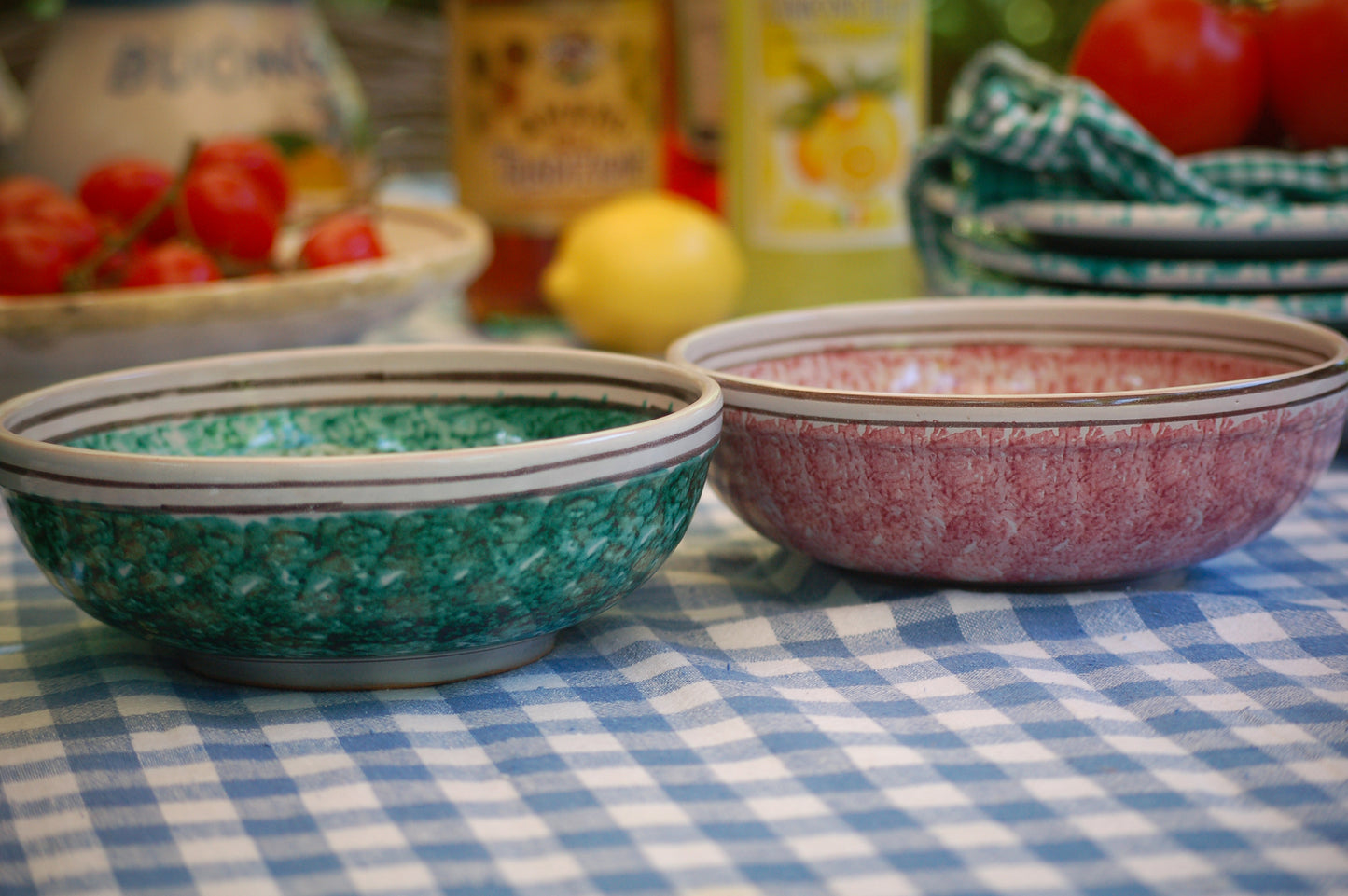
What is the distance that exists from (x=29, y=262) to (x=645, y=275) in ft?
1.28

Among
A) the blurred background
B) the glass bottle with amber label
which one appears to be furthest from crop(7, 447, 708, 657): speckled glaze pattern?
the blurred background

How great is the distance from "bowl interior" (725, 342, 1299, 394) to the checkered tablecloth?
0.34 feet

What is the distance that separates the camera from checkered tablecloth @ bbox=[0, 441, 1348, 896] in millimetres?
336

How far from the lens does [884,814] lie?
14.0 inches

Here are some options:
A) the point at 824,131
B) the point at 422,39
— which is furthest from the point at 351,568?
the point at 422,39

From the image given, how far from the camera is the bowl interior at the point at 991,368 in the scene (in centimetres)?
58

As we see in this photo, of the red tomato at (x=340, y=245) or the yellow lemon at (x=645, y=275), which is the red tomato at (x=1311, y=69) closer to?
the yellow lemon at (x=645, y=275)

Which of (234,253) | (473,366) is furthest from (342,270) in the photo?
(473,366)

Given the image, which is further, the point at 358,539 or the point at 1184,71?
the point at 1184,71

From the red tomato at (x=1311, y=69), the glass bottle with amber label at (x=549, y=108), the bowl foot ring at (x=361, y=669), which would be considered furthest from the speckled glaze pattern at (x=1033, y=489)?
the glass bottle with amber label at (x=549, y=108)

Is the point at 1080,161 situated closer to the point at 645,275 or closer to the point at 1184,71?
the point at 1184,71

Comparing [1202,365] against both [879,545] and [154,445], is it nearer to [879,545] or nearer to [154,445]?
[879,545]

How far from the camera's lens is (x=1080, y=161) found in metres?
0.69

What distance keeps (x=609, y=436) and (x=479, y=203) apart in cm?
72
